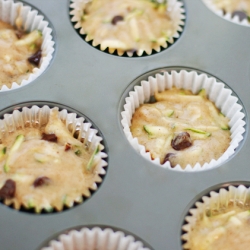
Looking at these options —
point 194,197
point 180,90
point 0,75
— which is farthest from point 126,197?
point 0,75

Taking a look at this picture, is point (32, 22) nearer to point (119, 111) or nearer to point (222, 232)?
point (119, 111)

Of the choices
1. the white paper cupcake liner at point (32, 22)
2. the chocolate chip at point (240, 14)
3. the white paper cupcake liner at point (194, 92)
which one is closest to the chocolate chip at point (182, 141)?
the white paper cupcake liner at point (194, 92)

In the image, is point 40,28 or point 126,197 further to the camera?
point 40,28

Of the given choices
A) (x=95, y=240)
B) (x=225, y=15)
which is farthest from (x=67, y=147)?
(x=225, y=15)

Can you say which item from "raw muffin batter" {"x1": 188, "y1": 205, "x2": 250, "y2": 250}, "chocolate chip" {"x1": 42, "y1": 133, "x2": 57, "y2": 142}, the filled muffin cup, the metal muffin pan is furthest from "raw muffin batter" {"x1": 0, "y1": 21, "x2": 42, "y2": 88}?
"raw muffin batter" {"x1": 188, "y1": 205, "x2": 250, "y2": 250}

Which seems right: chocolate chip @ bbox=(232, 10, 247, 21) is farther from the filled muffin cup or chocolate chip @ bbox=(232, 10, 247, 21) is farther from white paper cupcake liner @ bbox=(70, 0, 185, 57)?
the filled muffin cup

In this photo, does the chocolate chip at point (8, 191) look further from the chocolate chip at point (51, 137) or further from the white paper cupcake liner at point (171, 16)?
the white paper cupcake liner at point (171, 16)

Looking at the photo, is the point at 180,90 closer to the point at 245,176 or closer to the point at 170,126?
the point at 170,126
